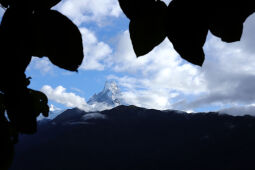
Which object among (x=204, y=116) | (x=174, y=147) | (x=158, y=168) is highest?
(x=204, y=116)

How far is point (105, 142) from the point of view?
161 m

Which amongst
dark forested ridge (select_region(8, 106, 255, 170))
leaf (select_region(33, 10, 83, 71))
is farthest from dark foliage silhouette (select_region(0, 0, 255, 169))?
dark forested ridge (select_region(8, 106, 255, 170))

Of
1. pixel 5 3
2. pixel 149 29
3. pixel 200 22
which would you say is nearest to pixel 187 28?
pixel 200 22

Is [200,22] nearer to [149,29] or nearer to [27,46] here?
[149,29]

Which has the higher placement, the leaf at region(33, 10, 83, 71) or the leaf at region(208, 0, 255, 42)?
the leaf at region(208, 0, 255, 42)

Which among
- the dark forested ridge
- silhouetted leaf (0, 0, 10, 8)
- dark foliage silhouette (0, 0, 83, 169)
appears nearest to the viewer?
dark foliage silhouette (0, 0, 83, 169)

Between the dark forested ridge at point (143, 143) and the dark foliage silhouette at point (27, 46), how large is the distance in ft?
481

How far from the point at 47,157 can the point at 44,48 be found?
165136mm

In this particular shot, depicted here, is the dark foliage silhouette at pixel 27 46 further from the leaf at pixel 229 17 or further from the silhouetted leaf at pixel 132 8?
the leaf at pixel 229 17

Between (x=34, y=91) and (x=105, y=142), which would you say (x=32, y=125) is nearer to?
(x=34, y=91)

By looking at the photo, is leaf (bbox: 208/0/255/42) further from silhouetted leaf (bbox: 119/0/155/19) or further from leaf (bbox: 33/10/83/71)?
leaf (bbox: 33/10/83/71)

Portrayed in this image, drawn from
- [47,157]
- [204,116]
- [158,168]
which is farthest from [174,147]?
[47,157]

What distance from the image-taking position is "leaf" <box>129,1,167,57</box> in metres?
→ 0.77

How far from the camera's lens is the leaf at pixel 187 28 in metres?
0.68
